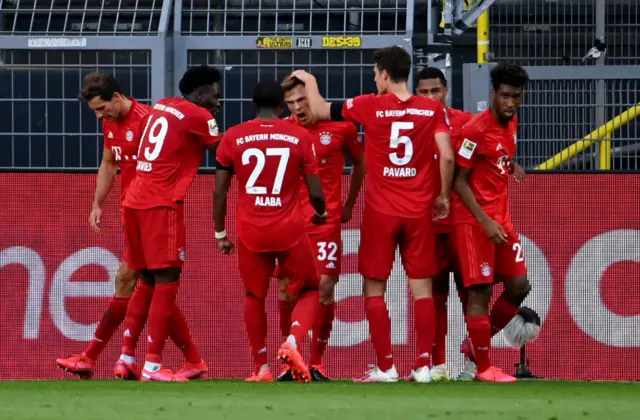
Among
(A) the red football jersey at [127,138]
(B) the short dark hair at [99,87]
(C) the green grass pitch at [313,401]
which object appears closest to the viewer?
(C) the green grass pitch at [313,401]

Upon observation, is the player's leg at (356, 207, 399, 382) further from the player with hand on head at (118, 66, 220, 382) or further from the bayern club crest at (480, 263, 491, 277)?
the player with hand on head at (118, 66, 220, 382)

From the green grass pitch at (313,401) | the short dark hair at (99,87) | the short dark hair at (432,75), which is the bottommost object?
the green grass pitch at (313,401)

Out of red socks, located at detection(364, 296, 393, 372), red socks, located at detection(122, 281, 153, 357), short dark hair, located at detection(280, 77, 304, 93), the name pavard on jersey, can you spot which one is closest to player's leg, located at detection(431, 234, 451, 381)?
red socks, located at detection(364, 296, 393, 372)

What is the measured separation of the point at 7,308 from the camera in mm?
11430

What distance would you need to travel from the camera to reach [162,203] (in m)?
9.24

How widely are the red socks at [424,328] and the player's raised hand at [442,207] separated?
516 millimetres

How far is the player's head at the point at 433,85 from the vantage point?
9828mm

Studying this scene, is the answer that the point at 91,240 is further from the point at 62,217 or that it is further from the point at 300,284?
the point at 300,284

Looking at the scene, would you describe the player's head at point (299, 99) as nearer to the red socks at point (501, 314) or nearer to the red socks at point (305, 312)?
the red socks at point (305, 312)

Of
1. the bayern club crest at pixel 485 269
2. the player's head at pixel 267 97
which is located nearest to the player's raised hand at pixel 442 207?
the bayern club crest at pixel 485 269

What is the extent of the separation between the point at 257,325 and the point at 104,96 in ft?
6.04

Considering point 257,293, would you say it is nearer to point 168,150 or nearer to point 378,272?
point 378,272

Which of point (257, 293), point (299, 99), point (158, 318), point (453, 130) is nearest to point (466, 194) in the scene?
point (453, 130)

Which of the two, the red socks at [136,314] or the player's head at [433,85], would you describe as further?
the player's head at [433,85]
